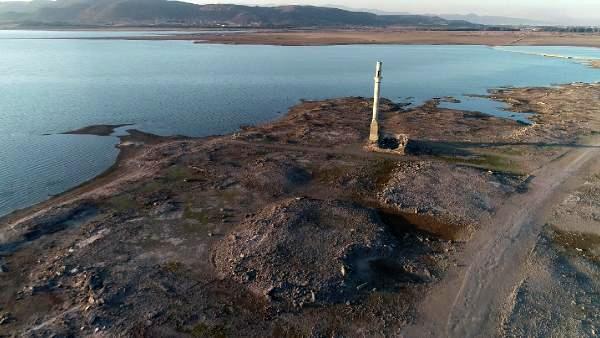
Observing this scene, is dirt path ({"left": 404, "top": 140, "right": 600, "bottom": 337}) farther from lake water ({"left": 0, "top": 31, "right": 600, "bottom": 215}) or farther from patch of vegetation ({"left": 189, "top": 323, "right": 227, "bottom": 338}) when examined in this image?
lake water ({"left": 0, "top": 31, "right": 600, "bottom": 215})

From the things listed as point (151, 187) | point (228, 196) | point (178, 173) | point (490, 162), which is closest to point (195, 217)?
point (228, 196)

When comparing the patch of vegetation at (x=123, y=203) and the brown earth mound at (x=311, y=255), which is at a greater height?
the patch of vegetation at (x=123, y=203)

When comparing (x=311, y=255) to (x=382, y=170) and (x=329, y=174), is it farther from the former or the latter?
(x=382, y=170)

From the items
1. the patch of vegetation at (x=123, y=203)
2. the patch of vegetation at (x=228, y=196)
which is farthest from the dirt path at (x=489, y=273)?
the patch of vegetation at (x=123, y=203)

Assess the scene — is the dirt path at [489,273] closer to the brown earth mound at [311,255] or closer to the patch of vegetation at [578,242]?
the patch of vegetation at [578,242]

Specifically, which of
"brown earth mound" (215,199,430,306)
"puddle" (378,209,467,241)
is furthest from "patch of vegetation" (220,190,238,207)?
"puddle" (378,209,467,241)

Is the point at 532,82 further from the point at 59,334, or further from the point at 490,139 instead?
the point at 59,334
